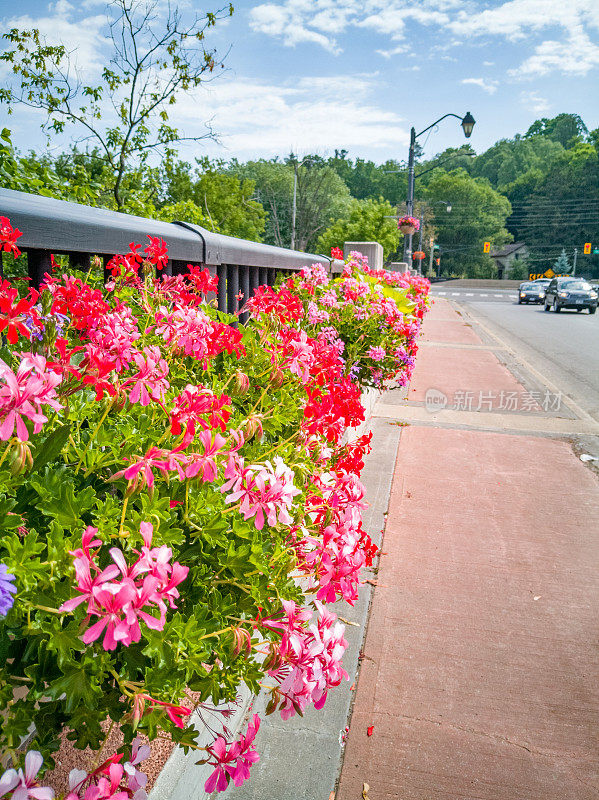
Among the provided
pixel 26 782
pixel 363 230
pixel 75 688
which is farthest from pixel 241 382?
pixel 363 230

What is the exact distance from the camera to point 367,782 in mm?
2227

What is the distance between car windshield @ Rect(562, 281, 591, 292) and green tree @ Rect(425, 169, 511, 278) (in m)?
77.6

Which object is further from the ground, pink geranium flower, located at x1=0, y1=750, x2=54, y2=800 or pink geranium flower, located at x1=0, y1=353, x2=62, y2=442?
pink geranium flower, located at x1=0, y1=353, x2=62, y2=442

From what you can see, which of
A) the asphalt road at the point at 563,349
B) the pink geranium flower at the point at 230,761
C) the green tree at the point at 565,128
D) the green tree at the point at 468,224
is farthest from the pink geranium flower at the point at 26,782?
the green tree at the point at 565,128

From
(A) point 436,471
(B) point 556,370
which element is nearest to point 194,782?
(A) point 436,471

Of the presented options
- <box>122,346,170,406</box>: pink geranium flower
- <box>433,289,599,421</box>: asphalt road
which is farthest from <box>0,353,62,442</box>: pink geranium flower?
<box>433,289,599,421</box>: asphalt road

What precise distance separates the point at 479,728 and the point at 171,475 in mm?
1903

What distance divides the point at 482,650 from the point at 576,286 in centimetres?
3199

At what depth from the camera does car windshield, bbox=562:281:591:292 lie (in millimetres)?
30812

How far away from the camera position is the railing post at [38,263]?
7.43 feet

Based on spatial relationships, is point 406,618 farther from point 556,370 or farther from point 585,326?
point 585,326

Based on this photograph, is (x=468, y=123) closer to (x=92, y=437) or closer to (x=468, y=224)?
(x=92, y=437)

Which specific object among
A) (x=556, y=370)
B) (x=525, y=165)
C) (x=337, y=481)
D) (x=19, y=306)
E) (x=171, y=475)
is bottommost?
(x=556, y=370)

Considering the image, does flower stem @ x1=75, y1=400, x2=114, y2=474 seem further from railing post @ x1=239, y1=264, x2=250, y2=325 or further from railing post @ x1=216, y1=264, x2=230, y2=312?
railing post @ x1=239, y1=264, x2=250, y2=325
